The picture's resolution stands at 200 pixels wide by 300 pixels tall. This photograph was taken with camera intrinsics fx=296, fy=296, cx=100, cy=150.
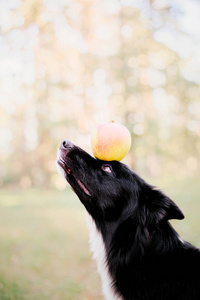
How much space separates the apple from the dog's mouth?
0.98ft

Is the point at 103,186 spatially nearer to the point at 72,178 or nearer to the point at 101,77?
the point at 72,178

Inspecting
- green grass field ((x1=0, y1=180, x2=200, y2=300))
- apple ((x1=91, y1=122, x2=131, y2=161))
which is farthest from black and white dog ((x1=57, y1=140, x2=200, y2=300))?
green grass field ((x1=0, y1=180, x2=200, y2=300))

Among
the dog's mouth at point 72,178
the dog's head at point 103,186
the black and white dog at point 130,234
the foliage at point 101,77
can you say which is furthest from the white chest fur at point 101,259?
the foliage at point 101,77

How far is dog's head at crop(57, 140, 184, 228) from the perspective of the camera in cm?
272

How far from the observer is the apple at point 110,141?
8.71 feet

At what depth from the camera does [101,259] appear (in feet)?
9.18

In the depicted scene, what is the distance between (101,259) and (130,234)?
0.40 metres

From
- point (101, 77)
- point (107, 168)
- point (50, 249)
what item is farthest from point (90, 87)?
point (107, 168)

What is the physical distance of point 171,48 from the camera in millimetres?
14156

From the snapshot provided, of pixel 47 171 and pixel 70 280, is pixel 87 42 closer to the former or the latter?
pixel 47 171

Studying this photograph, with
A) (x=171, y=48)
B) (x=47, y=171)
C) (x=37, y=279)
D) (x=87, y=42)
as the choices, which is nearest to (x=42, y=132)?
(x=47, y=171)

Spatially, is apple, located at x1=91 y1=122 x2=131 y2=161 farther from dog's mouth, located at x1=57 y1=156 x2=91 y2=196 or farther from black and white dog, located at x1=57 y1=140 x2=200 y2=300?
dog's mouth, located at x1=57 y1=156 x2=91 y2=196

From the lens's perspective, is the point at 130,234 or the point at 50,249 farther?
the point at 50,249

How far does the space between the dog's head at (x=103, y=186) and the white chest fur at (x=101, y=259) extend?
149mm
